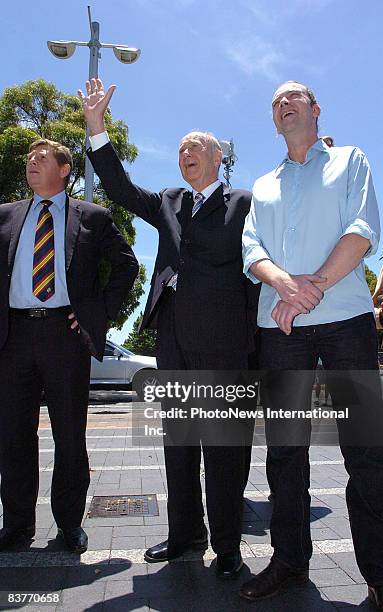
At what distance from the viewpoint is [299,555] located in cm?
244

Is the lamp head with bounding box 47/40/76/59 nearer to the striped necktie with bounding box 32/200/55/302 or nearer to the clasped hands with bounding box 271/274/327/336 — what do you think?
the striped necktie with bounding box 32/200/55/302

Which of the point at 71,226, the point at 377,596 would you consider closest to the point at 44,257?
the point at 71,226

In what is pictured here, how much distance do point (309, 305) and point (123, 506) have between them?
2404mm

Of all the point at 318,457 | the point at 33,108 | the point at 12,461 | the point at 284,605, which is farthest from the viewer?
the point at 33,108

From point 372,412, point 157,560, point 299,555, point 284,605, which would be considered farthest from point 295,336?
point 157,560

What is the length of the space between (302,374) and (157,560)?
128 centimetres

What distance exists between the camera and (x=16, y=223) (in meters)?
3.23

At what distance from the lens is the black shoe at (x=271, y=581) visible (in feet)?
7.63

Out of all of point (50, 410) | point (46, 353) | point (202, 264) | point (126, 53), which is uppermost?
point (126, 53)

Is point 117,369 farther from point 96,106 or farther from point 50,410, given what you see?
point 96,106

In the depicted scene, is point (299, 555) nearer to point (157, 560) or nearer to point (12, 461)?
point (157, 560)

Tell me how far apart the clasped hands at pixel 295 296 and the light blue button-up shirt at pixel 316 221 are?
12 cm

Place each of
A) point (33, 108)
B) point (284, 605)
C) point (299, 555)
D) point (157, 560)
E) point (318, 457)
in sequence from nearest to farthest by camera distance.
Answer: point (284, 605), point (299, 555), point (157, 560), point (318, 457), point (33, 108)

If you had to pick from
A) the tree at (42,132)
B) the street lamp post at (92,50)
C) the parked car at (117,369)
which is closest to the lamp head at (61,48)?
the street lamp post at (92,50)
